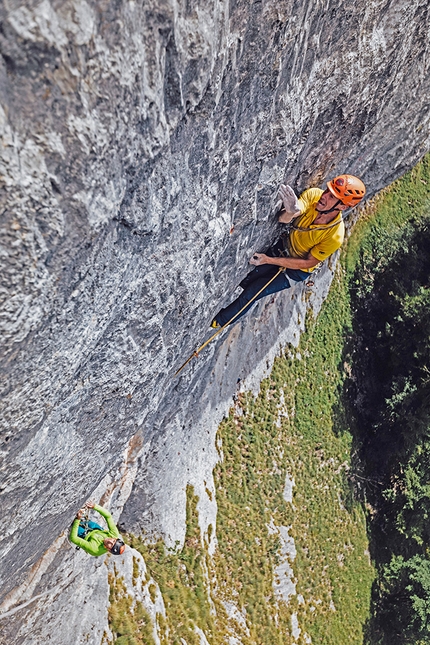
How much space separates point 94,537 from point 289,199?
251 inches

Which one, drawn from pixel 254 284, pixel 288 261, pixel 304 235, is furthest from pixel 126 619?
pixel 304 235

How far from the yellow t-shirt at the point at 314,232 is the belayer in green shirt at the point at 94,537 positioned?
556 cm

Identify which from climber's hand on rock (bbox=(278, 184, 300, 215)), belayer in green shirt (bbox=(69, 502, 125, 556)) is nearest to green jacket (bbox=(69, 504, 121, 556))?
belayer in green shirt (bbox=(69, 502, 125, 556))

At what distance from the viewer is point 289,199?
8586 mm

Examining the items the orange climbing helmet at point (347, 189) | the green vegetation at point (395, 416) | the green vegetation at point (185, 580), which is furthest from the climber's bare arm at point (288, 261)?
the green vegetation at point (395, 416)

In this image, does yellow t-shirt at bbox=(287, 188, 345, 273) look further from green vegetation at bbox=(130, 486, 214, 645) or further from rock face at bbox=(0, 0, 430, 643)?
green vegetation at bbox=(130, 486, 214, 645)

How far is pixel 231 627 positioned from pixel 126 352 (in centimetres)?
976

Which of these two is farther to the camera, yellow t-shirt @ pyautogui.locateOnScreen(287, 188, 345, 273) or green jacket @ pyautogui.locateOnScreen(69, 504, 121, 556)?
green jacket @ pyautogui.locateOnScreen(69, 504, 121, 556)

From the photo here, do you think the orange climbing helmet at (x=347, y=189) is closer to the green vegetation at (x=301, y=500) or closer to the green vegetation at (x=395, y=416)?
the green vegetation at (x=301, y=500)

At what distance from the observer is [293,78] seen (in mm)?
7027

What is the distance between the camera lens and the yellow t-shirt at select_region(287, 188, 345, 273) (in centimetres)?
875

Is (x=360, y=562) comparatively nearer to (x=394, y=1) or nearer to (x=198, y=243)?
(x=198, y=243)

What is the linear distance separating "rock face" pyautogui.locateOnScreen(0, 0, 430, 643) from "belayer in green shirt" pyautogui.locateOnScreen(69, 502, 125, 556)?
32 centimetres

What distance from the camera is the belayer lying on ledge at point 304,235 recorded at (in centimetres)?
801
